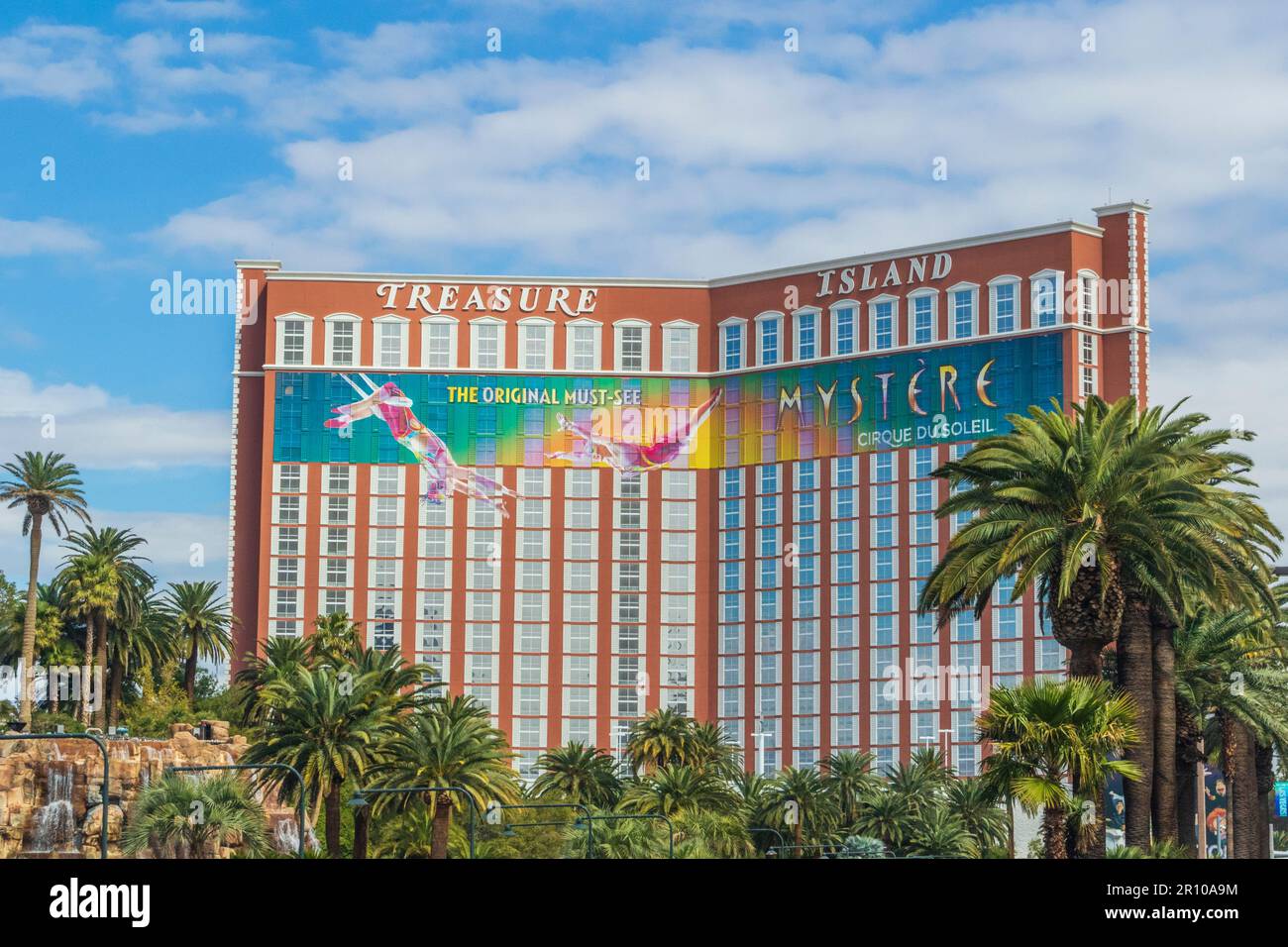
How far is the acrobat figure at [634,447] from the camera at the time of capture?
172125 mm

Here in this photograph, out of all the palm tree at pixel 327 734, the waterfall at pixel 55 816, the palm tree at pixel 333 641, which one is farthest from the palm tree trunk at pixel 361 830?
the palm tree at pixel 333 641

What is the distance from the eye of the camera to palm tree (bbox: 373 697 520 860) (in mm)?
90500

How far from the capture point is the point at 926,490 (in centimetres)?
16000

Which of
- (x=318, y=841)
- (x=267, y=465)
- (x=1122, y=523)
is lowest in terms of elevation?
(x=318, y=841)

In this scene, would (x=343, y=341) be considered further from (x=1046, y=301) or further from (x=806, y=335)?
(x=1046, y=301)

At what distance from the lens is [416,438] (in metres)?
171

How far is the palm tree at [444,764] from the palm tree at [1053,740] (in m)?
43.7

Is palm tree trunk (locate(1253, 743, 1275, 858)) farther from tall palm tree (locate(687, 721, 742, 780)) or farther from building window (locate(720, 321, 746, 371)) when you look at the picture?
building window (locate(720, 321, 746, 371))

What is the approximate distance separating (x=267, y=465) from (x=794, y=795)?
229 ft

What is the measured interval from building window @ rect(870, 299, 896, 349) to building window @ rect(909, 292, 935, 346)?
66.3 inches

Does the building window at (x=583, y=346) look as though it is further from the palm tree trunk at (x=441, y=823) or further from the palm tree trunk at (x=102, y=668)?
the palm tree trunk at (x=441, y=823)

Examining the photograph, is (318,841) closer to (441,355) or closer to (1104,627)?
(441,355)

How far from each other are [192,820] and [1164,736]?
53.0 meters
